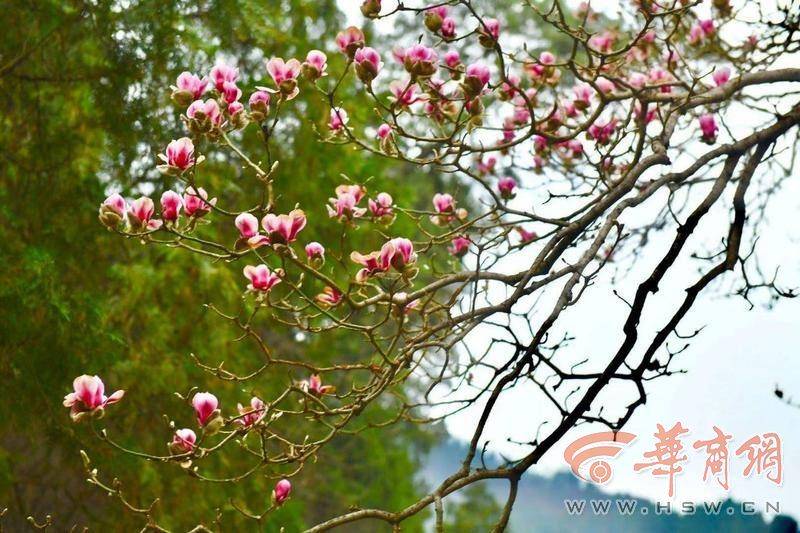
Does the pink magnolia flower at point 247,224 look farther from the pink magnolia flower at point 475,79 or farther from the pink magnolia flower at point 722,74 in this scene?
the pink magnolia flower at point 722,74

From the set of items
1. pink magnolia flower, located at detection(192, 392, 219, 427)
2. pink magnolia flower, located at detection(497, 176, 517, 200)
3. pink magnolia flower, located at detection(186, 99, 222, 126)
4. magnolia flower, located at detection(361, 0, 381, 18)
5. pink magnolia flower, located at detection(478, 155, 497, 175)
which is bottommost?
pink magnolia flower, located at detection(192, 392, 219, 427)

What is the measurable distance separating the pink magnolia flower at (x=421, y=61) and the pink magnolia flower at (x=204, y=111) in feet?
1.55

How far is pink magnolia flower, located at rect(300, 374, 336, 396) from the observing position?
2513 mm

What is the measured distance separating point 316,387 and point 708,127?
161cm

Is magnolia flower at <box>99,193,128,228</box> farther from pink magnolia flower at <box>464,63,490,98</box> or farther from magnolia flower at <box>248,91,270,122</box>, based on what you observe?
pink magnolia flower at <box>464,63,490,98</box>

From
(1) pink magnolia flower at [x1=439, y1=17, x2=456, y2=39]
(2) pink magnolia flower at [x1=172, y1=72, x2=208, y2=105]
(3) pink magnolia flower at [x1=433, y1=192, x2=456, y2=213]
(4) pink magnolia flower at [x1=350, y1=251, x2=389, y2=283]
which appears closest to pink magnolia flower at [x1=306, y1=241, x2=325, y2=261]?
(4) pink magnolia flower at [x1=350, y1=251, x2=389, y2=283]

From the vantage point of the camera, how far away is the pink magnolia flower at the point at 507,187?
→ 3.22 meters

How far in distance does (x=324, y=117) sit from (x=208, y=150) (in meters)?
1.33

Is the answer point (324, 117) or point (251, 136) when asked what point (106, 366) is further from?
point (324, 117)

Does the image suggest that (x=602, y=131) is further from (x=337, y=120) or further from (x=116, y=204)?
(x=116, y=204)

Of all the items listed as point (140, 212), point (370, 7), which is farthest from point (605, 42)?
point (140, 212)
